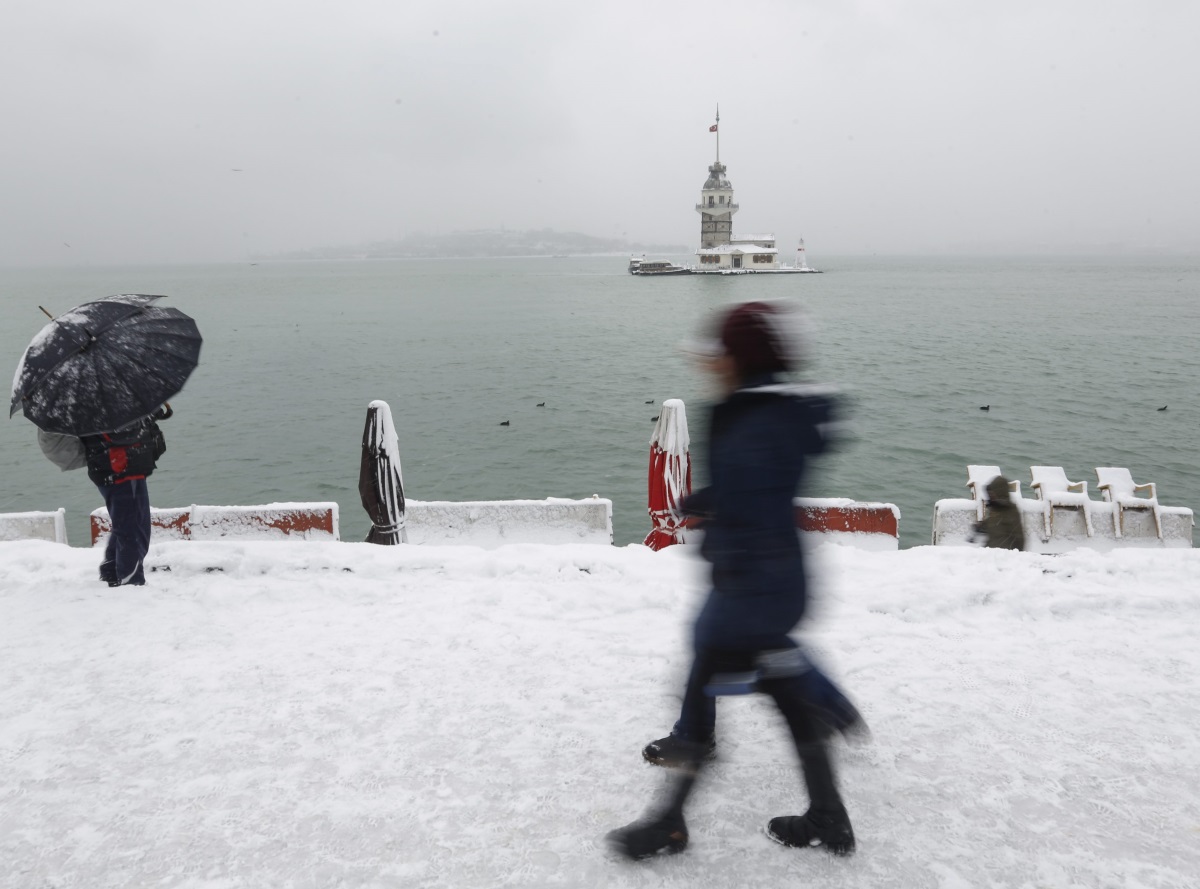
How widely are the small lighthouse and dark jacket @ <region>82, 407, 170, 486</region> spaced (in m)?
124

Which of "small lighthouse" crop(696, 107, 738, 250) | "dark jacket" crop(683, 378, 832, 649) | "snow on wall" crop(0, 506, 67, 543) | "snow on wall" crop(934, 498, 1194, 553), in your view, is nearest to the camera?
"dark jacket" crop(683, 378, 832, 649)

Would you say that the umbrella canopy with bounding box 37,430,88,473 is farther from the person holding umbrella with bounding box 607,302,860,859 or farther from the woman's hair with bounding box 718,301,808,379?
the woman's hair with bounding box 718,301,808,379

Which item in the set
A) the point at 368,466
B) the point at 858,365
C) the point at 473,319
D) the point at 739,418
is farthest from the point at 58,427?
the point at 473,319

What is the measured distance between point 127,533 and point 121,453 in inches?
23.8

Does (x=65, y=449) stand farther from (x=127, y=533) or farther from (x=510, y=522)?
(x=510, y=522)

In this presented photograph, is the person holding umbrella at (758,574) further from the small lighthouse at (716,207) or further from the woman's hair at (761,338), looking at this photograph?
the small lighthouse at (716,207)

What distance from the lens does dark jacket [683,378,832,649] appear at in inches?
88.7

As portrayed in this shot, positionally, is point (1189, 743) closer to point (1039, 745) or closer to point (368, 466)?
point (1039, 745)

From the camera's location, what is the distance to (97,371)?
4102 mm

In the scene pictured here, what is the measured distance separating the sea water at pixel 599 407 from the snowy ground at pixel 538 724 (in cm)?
124

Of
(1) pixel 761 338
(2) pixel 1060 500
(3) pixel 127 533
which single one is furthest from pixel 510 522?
(2) pixel 1060 500

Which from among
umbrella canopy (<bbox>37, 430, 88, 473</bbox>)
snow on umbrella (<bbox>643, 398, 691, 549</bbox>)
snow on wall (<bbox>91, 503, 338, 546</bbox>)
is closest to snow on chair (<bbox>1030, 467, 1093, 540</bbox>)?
snow on umbrella (<bbox>643, 398, 691, 549</bbox>)

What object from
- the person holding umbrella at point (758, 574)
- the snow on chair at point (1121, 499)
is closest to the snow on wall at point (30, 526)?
the person holding umbrella at point (758, 574)

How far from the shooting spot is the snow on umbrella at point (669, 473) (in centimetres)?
686
